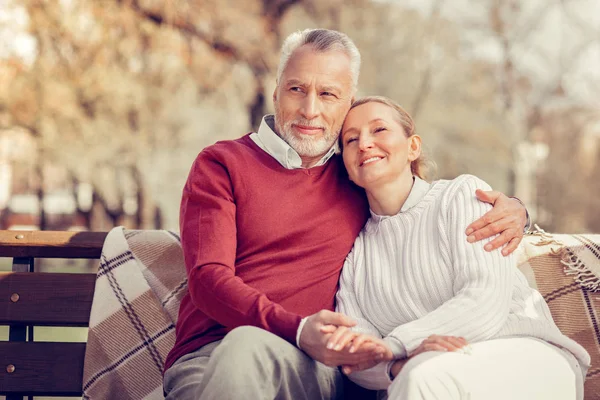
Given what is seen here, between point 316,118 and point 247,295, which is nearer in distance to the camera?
point 247,295

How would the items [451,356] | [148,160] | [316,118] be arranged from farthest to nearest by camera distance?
[148,160]
[316,118]
[451,356]

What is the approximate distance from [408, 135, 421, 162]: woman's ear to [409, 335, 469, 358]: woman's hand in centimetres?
77

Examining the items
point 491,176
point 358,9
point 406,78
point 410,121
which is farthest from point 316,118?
point 491,176

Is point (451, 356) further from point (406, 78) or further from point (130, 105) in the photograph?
point (406, 78)

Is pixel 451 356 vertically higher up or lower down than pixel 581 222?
higher up

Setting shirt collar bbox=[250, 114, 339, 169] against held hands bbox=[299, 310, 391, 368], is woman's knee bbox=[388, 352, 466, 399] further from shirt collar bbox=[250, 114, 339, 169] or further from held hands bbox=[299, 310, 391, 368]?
shirt collar bbox=[250, 114, 339, 169]

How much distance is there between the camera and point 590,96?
16.7 metres

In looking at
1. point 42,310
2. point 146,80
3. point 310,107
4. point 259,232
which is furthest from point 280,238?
point 146,80

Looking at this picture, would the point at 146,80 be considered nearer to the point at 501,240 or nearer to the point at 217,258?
the point at 217,258

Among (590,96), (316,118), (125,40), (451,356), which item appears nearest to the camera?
(451,356)

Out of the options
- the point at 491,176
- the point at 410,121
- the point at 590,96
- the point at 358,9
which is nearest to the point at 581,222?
the point at 590,96

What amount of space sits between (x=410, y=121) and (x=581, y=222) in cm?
1840

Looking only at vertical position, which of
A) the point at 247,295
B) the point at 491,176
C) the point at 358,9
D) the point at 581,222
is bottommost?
the point at 581,222

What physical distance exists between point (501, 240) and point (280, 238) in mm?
741
